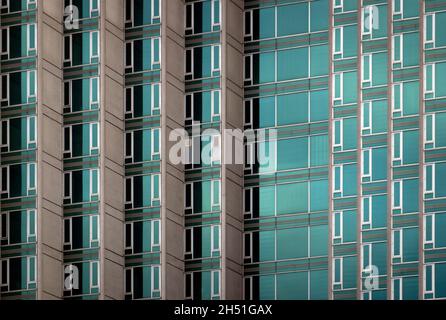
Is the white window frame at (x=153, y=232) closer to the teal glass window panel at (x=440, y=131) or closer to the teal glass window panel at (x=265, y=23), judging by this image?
the teal glass window panel at (x=265, y=23)

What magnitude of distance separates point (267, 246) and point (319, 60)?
473 inches

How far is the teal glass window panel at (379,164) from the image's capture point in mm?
129000

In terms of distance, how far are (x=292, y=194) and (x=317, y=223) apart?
263cm

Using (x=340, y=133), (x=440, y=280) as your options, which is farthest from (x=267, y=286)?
(x=440, y=280)

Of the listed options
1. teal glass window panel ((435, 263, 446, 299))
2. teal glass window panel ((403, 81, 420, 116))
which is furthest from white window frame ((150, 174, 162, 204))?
teal glass window panel ((435, 263, 446, 299))

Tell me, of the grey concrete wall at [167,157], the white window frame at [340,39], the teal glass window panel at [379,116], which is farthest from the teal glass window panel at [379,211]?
the grey concrete wall at [167,157]

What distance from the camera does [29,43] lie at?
135250 millimetres

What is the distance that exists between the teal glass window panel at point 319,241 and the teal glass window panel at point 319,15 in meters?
12.5

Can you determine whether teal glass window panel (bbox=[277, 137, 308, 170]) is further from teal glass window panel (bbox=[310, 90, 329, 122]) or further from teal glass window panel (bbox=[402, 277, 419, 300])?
teal glass window panel (bbox=[402, 277, 419, 300])

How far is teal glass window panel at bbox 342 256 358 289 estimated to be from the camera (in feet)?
424

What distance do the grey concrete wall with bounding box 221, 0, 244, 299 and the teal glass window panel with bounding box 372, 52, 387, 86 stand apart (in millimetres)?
9420
